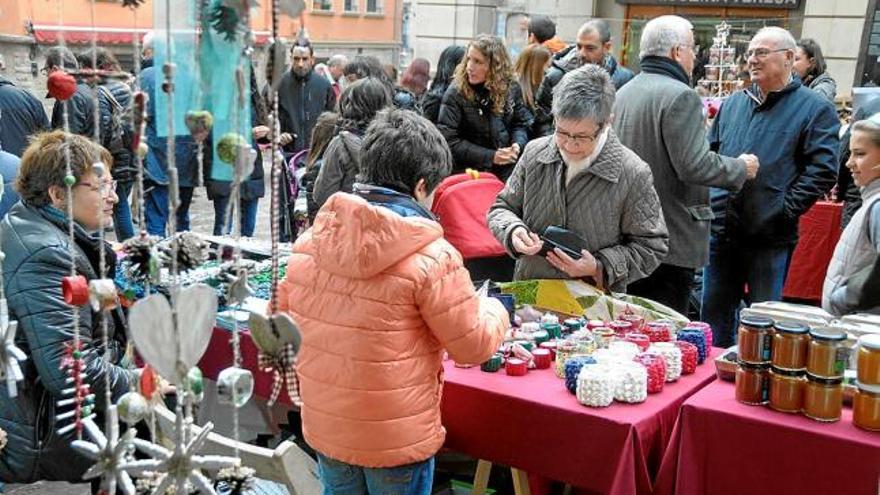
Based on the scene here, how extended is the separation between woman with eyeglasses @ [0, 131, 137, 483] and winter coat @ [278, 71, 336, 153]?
306cm

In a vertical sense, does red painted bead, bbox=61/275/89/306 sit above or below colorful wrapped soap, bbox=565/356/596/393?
above

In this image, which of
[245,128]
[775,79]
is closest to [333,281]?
[245,128]

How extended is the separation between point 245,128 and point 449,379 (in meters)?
1.28

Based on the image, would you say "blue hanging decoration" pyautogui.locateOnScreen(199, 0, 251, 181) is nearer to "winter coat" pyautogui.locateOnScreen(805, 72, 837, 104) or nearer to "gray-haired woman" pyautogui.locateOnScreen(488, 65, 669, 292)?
"gray-haired woman" pyautogui.locateOnScreen(488, 65, 669, 292)

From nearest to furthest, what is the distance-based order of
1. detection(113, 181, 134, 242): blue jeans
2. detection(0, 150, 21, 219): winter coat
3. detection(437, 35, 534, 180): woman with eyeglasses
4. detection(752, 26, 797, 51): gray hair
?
detection(0, 150, 21, 219): winter coat, detection(752, 26, 797, 51): gray hair, detection(437, 35, 534, 180): woman with eyeglasses, detection(113, 181, 134, 242): blue jeans

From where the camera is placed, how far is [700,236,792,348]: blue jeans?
3262mm

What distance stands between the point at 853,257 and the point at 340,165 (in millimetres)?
1747

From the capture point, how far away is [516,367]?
2080 mm

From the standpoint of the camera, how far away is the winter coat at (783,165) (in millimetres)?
3174

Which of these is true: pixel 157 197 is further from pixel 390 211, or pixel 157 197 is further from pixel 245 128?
pixel 245 128

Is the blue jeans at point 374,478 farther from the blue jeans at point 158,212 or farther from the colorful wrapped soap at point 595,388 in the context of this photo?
the blue jeans at point 158,212

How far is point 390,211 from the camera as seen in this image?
167cm

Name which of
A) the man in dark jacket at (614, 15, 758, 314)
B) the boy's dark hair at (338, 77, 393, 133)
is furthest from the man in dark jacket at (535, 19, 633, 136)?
the boy's dark hair at (338, 77, 393, 133)

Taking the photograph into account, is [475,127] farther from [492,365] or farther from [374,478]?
[374,478]
